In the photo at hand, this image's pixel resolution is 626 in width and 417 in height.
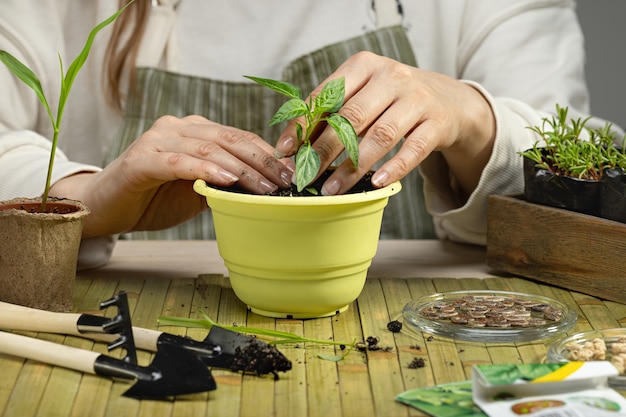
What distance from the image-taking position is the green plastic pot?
100 centimetres

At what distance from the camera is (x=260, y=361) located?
91 centimetres

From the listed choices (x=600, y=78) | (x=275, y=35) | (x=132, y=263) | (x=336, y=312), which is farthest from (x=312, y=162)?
(x=600, y=78)

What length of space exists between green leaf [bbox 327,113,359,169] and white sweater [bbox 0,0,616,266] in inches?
29.3

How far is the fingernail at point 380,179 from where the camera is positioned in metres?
1.06

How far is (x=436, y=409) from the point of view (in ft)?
2.69

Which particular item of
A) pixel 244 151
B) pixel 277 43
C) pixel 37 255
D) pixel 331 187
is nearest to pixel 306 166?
pixel 331 187

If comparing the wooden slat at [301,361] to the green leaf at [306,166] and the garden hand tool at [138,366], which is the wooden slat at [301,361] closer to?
the garden hand tool at [138,366]

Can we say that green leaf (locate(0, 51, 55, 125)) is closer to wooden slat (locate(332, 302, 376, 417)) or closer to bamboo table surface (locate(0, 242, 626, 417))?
bamboo table surface (locate(0, 242, 626, 417))

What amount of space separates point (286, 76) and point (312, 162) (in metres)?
0.72

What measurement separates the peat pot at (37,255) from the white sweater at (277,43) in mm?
672

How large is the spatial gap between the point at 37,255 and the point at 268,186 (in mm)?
310

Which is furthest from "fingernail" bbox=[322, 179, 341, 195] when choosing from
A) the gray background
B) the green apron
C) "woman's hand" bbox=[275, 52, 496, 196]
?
the gray background

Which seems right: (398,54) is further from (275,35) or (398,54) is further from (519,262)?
(519,262)

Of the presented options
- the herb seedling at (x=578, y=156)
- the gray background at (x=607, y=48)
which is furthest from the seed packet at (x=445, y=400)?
the gray background at (x=607, y=48)
